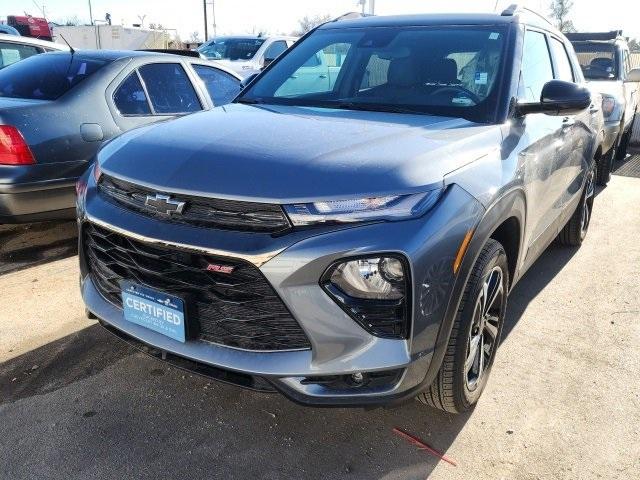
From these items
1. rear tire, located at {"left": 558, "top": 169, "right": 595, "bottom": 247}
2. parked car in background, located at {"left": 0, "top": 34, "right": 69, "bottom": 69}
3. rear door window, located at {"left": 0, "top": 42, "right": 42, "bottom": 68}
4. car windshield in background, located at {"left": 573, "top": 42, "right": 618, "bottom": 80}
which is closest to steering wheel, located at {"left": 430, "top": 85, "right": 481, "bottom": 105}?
rear tire, located at {"left": 558, "top": 169, "right": 595, "bottom": 247}

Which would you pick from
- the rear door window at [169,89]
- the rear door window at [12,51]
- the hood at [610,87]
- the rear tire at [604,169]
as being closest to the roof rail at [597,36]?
the hood at [610,87]

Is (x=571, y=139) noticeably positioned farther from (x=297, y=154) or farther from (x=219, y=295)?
(x=219, y=295)

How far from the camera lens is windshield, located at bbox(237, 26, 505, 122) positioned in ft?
9.82

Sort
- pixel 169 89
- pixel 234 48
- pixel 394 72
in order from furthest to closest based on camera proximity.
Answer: pixel 234 48
pixel 169 89
pixel 394 72

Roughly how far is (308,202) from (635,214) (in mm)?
5599

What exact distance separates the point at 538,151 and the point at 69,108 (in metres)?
3.28

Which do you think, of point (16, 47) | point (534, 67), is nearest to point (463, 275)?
point (534, 67)

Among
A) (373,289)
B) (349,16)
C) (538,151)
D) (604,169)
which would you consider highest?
(349,16)

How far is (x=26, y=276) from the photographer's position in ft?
13.8

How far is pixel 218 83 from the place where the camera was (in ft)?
18.8

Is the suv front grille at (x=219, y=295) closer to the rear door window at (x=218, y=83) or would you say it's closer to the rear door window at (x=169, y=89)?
the rear door window at (x=169, y=89)

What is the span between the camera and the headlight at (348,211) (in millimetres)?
2014

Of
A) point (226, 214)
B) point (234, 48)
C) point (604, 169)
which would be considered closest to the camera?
point (226, 214)

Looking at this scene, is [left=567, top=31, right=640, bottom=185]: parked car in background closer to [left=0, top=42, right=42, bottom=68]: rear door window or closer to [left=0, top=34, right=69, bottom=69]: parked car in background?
[left=0, top=34, right=69, bottom=69]: parked car in background
